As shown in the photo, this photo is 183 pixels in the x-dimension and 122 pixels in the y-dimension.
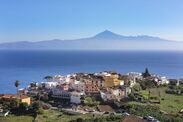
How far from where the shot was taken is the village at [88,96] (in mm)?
39719

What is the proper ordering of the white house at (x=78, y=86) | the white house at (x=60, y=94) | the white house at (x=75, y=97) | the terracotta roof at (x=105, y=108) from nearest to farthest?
the terracotta roof at (x=105, y=108)
the white house at (x=75, y=97)
the white house at (x=60, y=94)
the white house at (x=78, y=86)

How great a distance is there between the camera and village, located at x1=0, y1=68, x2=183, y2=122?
3972 centimetres

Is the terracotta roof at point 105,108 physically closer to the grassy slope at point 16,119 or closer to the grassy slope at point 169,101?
the grassy slope at point 169,101

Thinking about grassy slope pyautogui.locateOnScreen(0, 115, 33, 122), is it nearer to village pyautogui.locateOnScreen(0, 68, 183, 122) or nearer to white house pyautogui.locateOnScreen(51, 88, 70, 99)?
Result: village pyautogui.locateOnScreen(0, 68, 183, 122)

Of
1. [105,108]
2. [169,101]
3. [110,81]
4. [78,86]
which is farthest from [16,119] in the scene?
[110,81]

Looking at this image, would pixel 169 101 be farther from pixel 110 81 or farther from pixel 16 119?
pixel 16 119

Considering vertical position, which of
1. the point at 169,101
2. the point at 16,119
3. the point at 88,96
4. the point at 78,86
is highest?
the point at 78,86

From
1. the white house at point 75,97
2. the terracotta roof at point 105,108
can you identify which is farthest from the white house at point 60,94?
the terracotta roof at point 105,108

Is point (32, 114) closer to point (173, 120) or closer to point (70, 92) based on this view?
point (70, 92)

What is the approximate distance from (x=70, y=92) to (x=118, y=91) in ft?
20.9

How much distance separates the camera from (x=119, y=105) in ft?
134

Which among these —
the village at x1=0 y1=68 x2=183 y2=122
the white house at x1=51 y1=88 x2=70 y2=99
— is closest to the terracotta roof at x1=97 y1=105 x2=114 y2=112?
the village at x1=0 y1=68 x2=183 y2=122

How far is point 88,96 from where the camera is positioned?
1799 inches

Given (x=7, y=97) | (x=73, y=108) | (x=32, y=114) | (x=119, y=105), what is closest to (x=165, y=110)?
(x=119, y=105)
